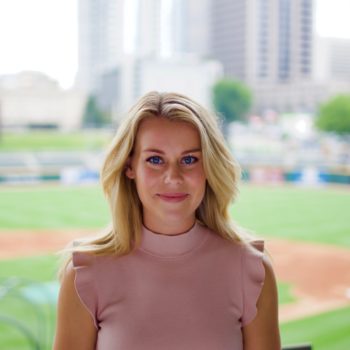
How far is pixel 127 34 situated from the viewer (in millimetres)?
11938

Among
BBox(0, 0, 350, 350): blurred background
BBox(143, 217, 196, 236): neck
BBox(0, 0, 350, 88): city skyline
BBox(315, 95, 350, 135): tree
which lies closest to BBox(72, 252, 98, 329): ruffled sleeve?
BBox(143, 217, 196, 236): neck

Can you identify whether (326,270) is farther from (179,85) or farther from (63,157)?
(63,157)

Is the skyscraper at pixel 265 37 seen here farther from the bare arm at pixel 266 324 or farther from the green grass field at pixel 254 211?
the bare arm at pixel 266 324

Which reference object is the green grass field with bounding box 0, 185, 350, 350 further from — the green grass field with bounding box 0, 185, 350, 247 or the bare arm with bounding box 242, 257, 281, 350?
the bare arm with bounding box 242, 257, 281, 350

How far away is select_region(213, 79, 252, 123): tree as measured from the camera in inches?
527

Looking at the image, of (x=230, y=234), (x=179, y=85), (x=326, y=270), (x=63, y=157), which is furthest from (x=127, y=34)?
(x=230, y=234)

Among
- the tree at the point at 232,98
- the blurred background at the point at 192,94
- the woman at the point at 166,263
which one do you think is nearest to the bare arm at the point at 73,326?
the woman at the point at 166,263

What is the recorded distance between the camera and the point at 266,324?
964 mm

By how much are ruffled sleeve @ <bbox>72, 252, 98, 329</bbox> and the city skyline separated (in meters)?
8.64

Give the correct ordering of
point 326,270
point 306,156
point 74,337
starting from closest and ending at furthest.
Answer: point 74,337, point 326,270, point 306,156

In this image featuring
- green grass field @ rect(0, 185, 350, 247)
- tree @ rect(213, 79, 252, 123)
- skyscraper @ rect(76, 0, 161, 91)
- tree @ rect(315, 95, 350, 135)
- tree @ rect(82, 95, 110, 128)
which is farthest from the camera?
tree @ rect(213, 79, 252, 123)

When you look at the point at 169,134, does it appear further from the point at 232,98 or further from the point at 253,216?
the point at 232,98

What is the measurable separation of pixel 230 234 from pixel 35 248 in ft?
22.9

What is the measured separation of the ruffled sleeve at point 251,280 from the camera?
95cm
